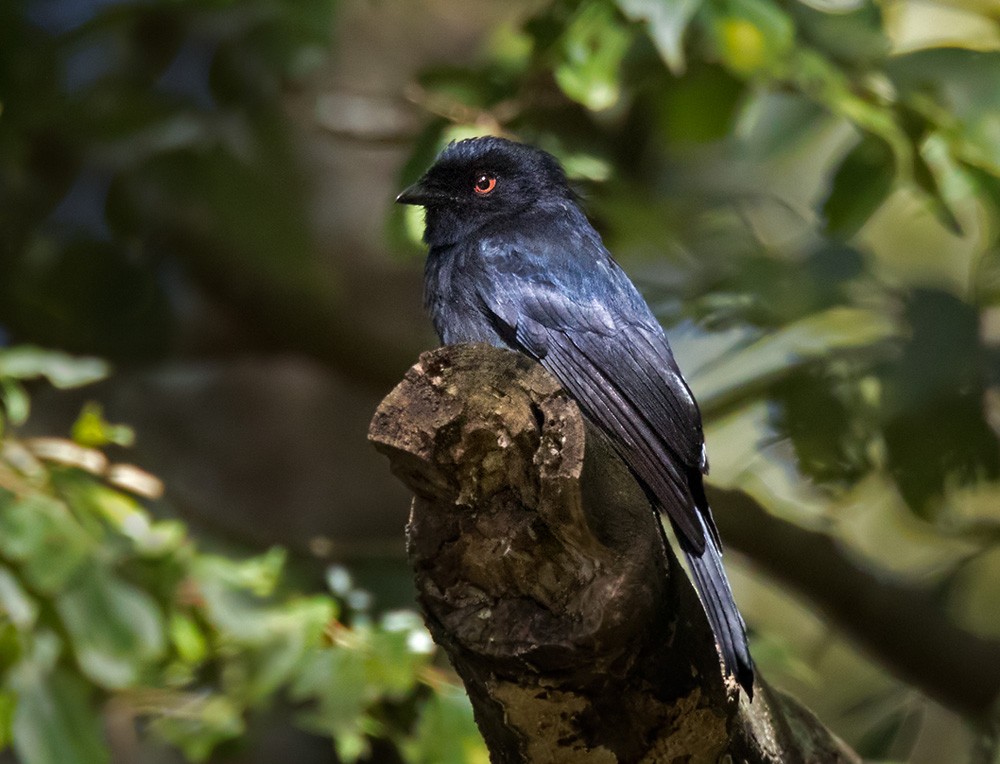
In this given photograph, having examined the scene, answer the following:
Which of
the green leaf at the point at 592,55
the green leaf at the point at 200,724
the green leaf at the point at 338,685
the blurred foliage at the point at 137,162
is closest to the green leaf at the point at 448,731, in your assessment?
the green leaf at the point at 338,685

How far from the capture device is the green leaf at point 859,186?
4195 millimetres

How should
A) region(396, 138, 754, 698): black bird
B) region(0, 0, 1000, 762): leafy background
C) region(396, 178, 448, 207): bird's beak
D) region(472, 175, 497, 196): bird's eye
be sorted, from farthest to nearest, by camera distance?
region(472, 175, 497, 196): bird's eye < region(396, 178, 448, 207): bird's beak < region(0, 0, 1000, 762): leafy background < region(396, 138, 754, 698): black bird

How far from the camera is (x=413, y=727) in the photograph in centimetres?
436

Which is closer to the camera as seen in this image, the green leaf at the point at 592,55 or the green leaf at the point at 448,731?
the green leaf at the point at 448,731

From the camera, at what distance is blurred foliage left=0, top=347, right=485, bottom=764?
3521 mm

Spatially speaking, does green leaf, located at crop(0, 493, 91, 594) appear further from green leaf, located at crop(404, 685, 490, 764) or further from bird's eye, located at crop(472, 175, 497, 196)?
bird's eye, located at crop(472, 175, 497, 196)

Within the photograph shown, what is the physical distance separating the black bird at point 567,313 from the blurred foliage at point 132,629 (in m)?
1.05

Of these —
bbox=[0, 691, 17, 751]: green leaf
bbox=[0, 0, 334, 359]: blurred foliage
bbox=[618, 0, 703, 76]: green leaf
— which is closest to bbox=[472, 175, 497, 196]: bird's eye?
bbox=[618, 0, 703, 76]: green leaf

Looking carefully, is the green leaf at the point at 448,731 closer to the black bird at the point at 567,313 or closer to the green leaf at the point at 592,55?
the black bird at the point at 567,313

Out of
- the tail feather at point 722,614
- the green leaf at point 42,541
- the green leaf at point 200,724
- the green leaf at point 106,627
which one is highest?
the tail feather at point 722,614

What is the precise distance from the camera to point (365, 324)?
6512mm

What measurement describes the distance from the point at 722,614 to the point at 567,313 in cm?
128

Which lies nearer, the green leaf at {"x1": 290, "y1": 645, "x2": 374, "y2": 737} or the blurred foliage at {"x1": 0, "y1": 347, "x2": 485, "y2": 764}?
the blurred foliage at {"x1": 0, "y1": 347, "x2": 485, "y2": 764}

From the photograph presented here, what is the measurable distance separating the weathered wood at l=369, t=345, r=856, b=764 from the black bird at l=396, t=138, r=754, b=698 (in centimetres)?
20
